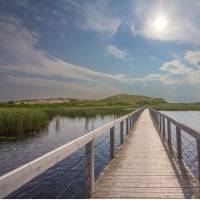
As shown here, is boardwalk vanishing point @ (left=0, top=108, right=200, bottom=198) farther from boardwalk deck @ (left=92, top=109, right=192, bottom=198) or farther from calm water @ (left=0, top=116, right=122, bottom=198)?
calm water @ (left=0, top=116, right=122, bottom=198)

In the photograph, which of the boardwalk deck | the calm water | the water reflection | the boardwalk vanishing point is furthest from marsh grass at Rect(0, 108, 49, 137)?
the boardwalk vanishing point

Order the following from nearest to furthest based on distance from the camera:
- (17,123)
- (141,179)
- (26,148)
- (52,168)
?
1. (141,179)
2. (52,168)
3. (26,148)
4. (17,123)

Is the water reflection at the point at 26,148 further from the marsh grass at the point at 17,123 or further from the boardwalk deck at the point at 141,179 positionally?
the boardwalk deck at the point at 141,179

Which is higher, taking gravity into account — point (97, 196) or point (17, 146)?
point (97, 196)

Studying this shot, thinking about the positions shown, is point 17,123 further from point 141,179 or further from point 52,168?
point 141,179

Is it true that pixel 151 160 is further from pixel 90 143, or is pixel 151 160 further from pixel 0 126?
pixel 0 126

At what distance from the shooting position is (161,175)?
5.28 m

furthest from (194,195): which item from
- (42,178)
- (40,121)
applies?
(40,121)

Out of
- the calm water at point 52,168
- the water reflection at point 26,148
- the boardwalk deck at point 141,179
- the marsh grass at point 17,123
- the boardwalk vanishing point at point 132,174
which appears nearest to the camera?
the boardwalk vanishing point at point 132,174

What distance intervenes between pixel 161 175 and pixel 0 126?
1571cm

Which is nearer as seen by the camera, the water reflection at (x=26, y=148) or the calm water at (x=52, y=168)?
the calm water at (x=52, y=168)

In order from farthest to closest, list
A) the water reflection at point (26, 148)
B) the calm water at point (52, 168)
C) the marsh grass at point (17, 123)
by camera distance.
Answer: the marsh grass at point (17, 123)
the water reflection at point (26, 148)
the calm water at point (52, 168)

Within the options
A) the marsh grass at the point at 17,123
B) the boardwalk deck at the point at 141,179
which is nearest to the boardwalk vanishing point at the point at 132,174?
the boardwalk deck at the point at 141,179

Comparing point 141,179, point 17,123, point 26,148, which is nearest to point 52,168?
point 26,148
